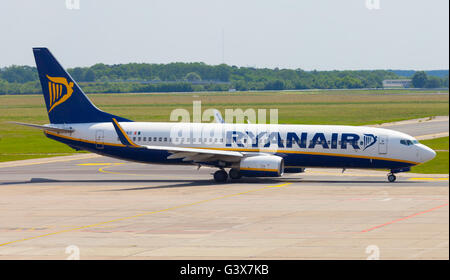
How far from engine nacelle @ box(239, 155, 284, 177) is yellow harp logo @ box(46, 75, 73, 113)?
14.5 m

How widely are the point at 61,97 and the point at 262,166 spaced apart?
53.3 feet

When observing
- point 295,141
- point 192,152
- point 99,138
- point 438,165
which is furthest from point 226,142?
point 438,165

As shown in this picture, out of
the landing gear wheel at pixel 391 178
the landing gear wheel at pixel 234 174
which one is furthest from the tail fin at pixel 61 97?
the landing gear wheel at pixel 391 178

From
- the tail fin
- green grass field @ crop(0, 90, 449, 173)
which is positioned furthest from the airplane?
green grass field @ crop(0, 90, 449, 173)

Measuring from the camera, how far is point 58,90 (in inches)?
2158

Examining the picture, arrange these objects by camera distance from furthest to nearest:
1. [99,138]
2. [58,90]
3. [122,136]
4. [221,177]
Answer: [58,90] < [99,138] < [221,177] < [122,136]

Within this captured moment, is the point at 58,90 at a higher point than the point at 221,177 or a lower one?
higher

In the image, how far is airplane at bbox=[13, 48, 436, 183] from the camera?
48.7 m

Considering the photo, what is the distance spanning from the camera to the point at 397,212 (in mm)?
35875

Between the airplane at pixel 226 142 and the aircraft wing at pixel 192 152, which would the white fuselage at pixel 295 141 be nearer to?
the airplane at pixel 226 142

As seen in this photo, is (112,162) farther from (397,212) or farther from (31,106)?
(31,106)

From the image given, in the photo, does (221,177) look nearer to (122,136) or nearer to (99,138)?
(122,136)
